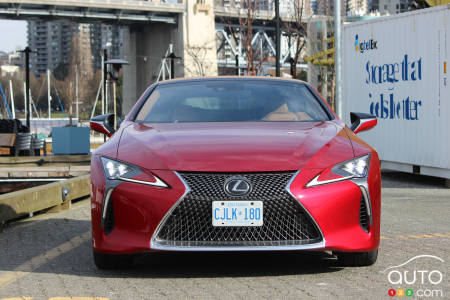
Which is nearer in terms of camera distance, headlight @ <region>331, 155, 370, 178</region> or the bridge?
headlight @ <region>331, 155, 370, 178</region>

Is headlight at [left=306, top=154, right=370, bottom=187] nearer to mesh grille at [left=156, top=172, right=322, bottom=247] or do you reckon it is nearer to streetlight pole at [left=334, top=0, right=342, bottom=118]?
mesh grille at [left=156, top=172, right=322, bottom=247]

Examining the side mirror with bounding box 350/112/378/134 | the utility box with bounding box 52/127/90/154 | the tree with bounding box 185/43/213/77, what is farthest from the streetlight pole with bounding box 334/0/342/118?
the tree with bounding box 185/43/213/77

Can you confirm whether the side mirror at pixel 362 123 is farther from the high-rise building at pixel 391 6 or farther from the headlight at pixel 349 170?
the high-rise building at pixel 391 6

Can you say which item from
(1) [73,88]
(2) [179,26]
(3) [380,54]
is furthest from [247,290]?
(1) [73,88]

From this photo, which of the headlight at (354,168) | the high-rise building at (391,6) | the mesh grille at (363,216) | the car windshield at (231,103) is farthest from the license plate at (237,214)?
the high-rise building at (391,6)

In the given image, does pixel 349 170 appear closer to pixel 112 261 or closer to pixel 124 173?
pixel 124 173

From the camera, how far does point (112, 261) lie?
533cm

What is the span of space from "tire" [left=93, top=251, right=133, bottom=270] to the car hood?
0.65 meters

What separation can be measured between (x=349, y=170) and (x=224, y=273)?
3.46 feet

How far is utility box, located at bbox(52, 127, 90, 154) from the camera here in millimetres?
29047

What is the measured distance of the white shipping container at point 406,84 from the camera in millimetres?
14039

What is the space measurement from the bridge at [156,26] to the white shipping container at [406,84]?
5496 cm

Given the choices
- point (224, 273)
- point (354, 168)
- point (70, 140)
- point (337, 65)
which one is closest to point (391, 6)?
point (70, 140)

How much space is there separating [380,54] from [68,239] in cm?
1010
